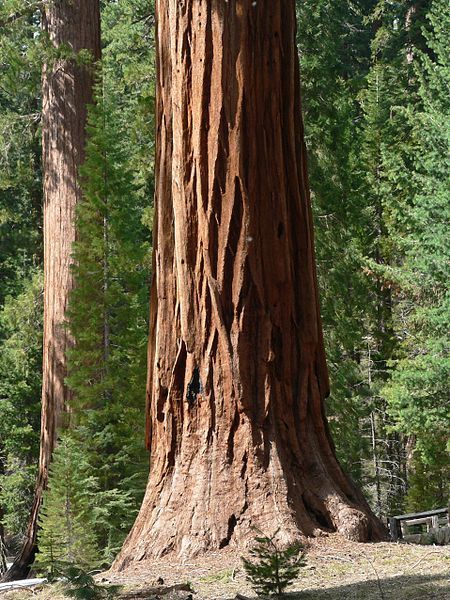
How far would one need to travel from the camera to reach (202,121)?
6.61 metres

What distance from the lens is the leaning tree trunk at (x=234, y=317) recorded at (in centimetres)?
643

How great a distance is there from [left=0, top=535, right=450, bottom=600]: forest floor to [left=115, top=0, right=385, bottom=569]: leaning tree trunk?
10.6 inches

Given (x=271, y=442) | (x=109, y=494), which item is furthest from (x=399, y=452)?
(x=271, y=442)

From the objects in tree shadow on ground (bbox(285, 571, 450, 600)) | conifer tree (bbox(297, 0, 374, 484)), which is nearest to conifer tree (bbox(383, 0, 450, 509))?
conifer tree (bbox(297, 0, 374, 484))

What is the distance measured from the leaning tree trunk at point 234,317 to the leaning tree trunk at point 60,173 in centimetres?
612

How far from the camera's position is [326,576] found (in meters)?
5.55

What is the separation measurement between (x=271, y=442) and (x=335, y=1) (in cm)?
2664

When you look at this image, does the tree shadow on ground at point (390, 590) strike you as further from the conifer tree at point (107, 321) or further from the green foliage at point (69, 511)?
the conifer tree at point (107, 321)

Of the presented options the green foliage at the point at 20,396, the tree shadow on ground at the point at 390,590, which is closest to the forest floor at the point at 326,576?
the tree shadow on ground at the point at 390,590

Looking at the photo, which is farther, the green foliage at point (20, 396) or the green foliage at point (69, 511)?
the green foliage at point (20, 396)

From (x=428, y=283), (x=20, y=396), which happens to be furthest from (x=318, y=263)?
(x=20, y=396)

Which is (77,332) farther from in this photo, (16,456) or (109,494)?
(16,456)

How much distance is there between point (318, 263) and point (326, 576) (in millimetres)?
17867

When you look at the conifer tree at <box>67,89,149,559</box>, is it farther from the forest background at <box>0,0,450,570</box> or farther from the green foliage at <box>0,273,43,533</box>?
the green foliage at <box>0,273,43,533</box>
